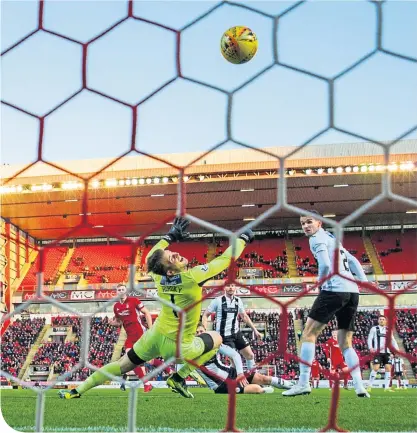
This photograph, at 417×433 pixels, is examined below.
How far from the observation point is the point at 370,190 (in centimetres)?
2158

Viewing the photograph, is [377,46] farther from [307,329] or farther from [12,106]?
[307,329]

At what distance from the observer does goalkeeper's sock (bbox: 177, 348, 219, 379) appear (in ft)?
14.5

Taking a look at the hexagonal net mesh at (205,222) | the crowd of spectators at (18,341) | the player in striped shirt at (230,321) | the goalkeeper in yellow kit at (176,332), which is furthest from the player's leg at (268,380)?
the crowd of spectators at (18,341)

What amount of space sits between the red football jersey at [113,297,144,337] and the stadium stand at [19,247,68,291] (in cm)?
1647

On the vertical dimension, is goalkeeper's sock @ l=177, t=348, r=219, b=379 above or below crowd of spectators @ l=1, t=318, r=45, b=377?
above

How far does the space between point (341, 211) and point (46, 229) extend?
453 inches

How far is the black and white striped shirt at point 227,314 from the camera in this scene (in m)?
7.52

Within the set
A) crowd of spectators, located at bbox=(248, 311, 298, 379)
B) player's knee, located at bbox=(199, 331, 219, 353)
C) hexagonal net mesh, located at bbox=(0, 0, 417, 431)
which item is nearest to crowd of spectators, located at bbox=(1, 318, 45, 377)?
crowd of spectators, located at bbox=(248, 311, 298, 379)

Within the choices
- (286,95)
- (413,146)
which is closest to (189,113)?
(286,95)

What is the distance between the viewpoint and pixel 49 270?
2525 cm

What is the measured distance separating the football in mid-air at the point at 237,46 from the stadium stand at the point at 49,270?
19770 mm

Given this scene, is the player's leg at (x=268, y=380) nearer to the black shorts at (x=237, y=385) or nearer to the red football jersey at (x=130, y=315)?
the black shorts at (x=237, y=385)

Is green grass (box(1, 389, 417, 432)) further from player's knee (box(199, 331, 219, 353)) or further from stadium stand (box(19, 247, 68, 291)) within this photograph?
stadium stand (box(19, 247, 68, 291))

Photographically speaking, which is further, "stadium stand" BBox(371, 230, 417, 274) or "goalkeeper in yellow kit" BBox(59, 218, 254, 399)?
"stadium stand" BBox(371, 230, 417, 274)
